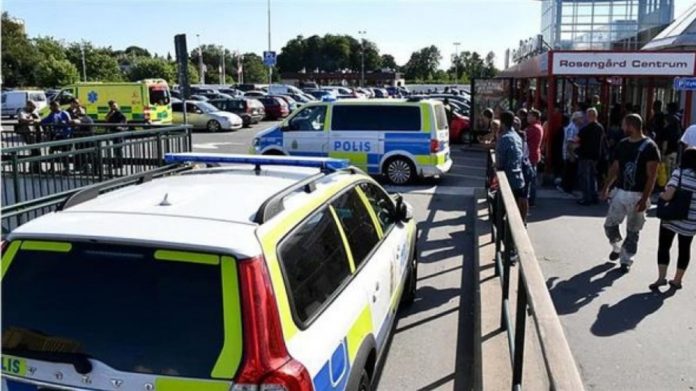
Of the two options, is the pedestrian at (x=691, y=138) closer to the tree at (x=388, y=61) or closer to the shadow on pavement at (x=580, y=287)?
the shadow on pavement at (x=580, y=287)

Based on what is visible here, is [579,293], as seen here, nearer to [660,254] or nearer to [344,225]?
[660,254]

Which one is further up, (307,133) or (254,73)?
(254,73)

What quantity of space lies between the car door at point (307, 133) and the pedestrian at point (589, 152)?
5288mm

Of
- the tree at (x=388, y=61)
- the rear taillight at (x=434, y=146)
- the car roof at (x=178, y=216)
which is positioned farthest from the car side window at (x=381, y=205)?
the tree at (x=388, y=61)

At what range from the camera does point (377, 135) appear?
13820 millimetres

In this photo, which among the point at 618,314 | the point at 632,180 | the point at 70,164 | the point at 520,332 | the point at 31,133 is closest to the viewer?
the point at 520,332

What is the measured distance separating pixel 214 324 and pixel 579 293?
16.6 feet

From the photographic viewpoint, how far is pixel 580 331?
5.59 metres

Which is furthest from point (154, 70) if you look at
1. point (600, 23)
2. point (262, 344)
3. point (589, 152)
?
point (262, 344)

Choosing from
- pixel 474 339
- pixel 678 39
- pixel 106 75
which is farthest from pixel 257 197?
pixel 106 75

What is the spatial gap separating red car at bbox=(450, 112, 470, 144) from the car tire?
1938cm

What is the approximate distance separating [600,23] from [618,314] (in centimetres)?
3031

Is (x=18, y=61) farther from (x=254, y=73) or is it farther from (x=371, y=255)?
(x=371, y=255)

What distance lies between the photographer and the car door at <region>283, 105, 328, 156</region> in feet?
45.9
